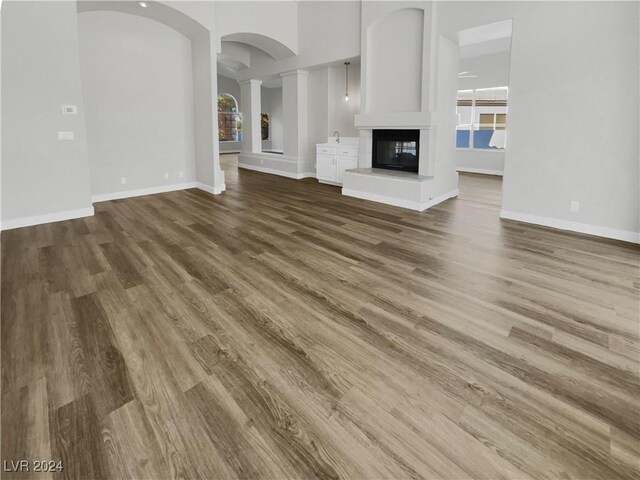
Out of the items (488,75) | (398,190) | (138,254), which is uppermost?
(488,75)

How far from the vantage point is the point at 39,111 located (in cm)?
446

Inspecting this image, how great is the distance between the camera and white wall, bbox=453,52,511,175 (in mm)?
9141

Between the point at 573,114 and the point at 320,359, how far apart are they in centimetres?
432

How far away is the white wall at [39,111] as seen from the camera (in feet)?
13.9

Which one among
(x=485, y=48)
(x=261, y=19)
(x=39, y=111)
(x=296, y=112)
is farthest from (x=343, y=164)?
(x=39, y=111)

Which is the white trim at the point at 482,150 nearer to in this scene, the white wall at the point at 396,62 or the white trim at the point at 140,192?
the white wall at the point at 396,62

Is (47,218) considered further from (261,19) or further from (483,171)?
(483,171)

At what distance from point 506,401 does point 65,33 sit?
19.5ft

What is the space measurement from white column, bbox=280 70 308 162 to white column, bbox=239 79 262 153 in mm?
1307

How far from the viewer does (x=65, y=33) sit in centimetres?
450

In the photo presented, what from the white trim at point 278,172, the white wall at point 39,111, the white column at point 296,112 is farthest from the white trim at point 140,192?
the white column at point 296,112

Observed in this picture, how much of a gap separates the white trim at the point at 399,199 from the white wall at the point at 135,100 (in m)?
3.31

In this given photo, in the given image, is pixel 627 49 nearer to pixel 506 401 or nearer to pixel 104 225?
pixel 506 401

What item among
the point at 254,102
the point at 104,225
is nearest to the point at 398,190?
the point at 104,225
